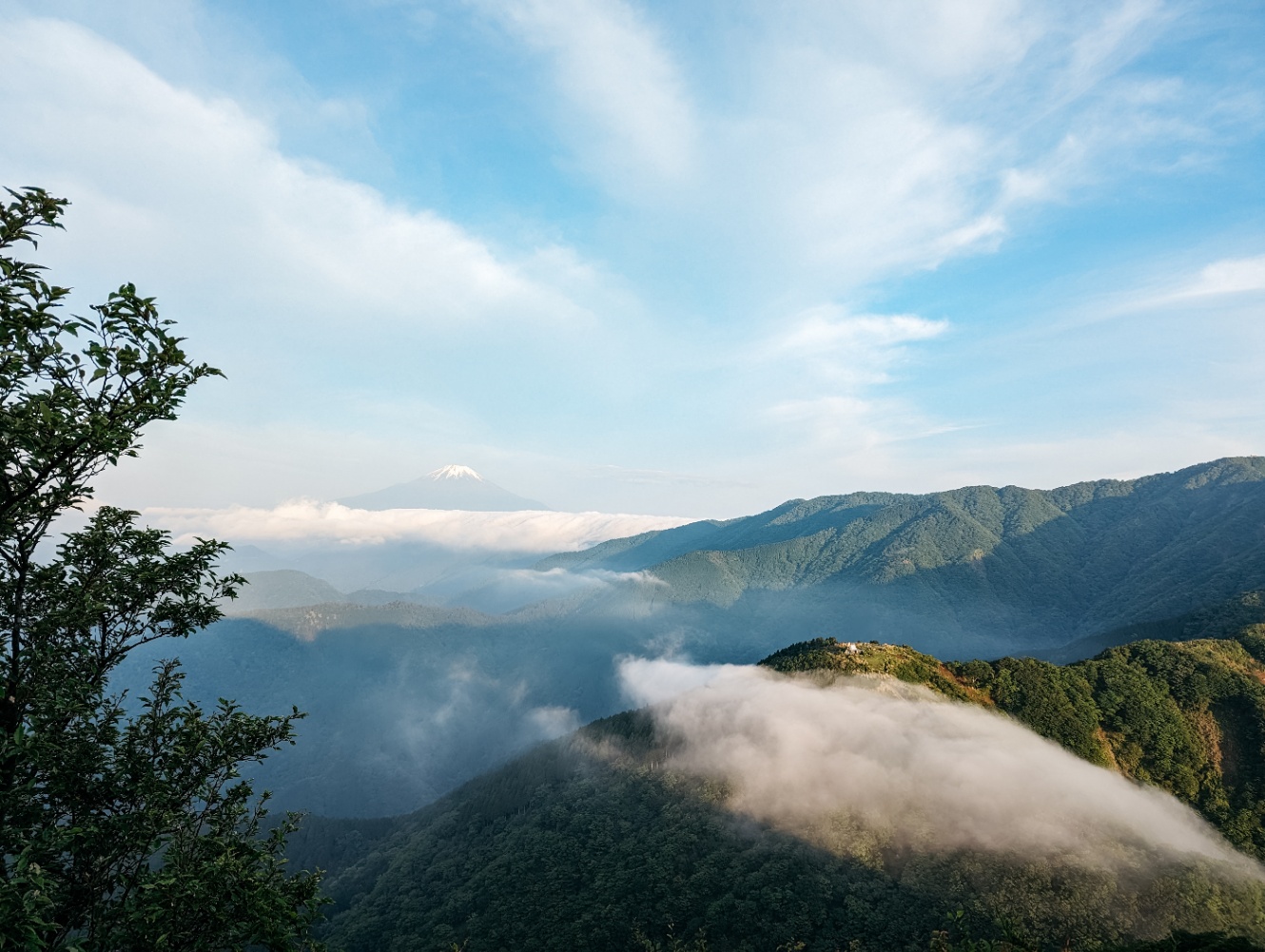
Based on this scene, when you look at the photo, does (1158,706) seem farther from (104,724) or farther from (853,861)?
(104,724)

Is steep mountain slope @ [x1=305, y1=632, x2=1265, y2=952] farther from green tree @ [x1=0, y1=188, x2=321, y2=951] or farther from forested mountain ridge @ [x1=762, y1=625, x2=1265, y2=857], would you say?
green tree @ [x1=0, y1=188, x2=321, y2=951]

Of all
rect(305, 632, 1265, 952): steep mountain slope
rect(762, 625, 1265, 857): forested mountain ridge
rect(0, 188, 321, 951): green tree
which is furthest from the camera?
rect(762, 625, 1265, 857): forested mountain ridge

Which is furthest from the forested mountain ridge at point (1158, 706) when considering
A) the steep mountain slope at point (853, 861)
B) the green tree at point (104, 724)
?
the green tree at point (104, 724)

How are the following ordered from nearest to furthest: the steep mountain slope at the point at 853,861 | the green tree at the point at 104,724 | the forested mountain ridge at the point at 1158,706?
1. the green tree at the point at 104,724
2. the steep mountain slope at the point at 853,861
3. the forested mountain ridge at the point at 1158,706

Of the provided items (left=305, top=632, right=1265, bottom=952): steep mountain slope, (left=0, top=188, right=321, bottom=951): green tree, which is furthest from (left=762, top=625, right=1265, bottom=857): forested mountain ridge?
(left=0, top=188, right=321, bottom=951): green tree

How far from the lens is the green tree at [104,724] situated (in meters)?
9.84

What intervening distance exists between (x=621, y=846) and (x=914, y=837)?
67.7 m

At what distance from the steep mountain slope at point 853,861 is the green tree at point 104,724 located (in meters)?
97.7

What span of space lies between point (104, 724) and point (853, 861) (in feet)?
415

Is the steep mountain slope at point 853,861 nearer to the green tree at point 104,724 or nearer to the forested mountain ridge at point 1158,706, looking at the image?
the forested mountain ridge at point 1158,706

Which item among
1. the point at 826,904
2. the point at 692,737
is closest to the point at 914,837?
the point at 826,904

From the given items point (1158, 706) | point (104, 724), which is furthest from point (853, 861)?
point (104, 724)

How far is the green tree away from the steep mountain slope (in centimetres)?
9769

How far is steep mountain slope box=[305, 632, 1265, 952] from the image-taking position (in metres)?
83.9
